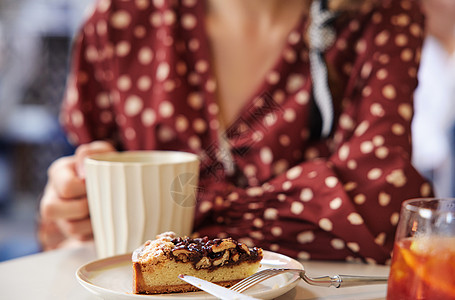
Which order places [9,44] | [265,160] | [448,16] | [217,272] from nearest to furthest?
[217,272], [265,160], [448,16], [9,44]

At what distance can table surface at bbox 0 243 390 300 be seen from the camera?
0.48 m

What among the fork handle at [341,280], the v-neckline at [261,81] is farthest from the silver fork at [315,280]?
→ the v-neckline at [261,81]

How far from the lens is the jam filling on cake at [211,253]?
17.8 inches

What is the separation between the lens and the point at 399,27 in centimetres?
83

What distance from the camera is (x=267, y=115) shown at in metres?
0.84

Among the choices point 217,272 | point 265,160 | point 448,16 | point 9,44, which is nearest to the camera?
point 217,272

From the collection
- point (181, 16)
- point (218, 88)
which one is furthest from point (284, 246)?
point (181, 16)

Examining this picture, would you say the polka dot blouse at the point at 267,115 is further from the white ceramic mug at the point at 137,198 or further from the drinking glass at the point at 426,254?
the drinking glass at the point at 426,254

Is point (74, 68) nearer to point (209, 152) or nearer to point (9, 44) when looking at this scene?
point (209, 152)

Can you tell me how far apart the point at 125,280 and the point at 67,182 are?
210mm

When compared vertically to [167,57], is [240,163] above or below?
below

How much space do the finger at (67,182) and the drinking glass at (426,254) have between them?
38 centimetres

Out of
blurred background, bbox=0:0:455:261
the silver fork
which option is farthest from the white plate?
blurred background, bbox=0:0:455:261

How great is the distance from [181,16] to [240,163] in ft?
0.84
